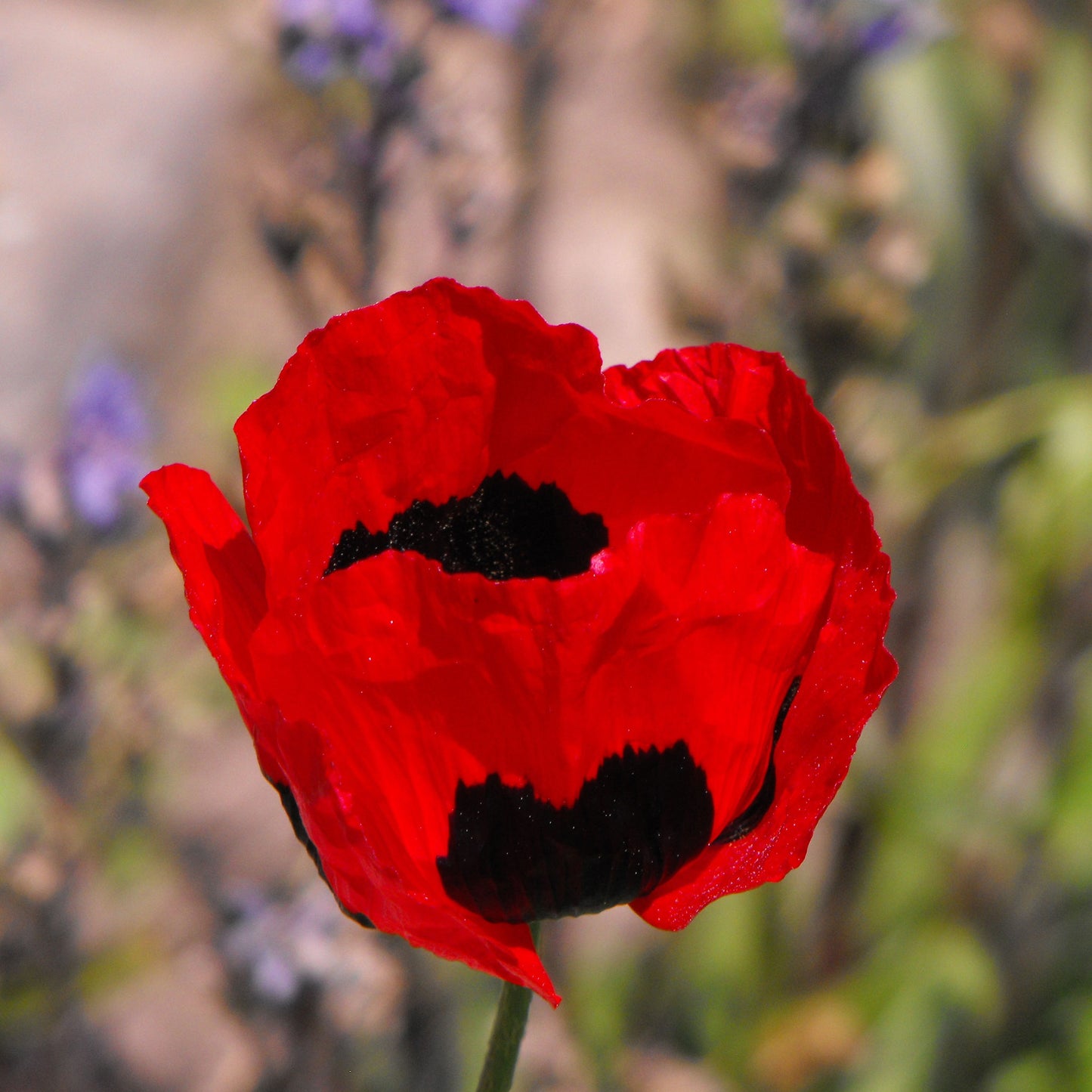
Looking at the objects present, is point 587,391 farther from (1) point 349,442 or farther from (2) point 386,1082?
(2) point 386,1082

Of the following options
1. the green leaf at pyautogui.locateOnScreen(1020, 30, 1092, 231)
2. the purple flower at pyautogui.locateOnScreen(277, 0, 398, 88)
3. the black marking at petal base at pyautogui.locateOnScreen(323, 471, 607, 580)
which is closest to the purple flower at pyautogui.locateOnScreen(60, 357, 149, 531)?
the purple flower at pyautogui.locateOnScreen(277, 0, 398, 88)

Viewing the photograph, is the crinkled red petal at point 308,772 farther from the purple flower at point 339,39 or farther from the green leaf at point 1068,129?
the green leaf at point 1068,129

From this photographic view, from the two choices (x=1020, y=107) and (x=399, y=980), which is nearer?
(x=399, y=980)

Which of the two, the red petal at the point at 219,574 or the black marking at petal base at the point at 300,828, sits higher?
the red petal at the point at 219,574

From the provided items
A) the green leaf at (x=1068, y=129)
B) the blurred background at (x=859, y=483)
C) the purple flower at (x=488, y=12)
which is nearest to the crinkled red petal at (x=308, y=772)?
the blurred background at (x=859, y=483)

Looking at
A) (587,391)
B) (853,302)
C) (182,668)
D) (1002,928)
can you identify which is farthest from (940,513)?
(587,391)

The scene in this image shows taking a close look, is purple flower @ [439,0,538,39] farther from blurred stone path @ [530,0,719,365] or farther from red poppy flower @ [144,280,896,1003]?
blurred stone path @ [530,0,719,365]
